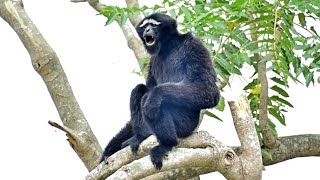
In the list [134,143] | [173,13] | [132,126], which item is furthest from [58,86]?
[173,13]

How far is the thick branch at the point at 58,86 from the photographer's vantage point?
5.52 m

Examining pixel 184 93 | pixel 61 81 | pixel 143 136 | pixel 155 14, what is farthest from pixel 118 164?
pixel 61 81

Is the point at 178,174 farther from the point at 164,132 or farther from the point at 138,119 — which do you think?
the point at 164,132

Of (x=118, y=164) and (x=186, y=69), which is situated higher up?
(x=186, y=69)

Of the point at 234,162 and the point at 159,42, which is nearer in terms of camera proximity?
the point at 234,162

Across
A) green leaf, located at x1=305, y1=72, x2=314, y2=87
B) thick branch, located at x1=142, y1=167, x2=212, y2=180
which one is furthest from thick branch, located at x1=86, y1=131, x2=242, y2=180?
green leaf, located at x1=305, y1=72, x2=314, y2=87

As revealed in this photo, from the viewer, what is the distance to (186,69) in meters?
4.62

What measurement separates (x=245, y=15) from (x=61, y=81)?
74.8 inches

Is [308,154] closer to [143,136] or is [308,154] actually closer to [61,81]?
[143,136]

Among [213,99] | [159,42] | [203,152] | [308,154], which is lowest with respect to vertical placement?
[308,154]

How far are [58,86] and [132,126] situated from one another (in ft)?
4.11

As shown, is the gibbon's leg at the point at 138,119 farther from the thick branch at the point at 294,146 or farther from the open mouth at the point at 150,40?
the thick branch at the point at 294,146

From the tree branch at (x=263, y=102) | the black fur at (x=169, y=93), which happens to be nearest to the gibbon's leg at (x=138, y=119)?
the black fur at (x=169, y=93)

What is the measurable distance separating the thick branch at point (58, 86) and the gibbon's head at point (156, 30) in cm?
104
